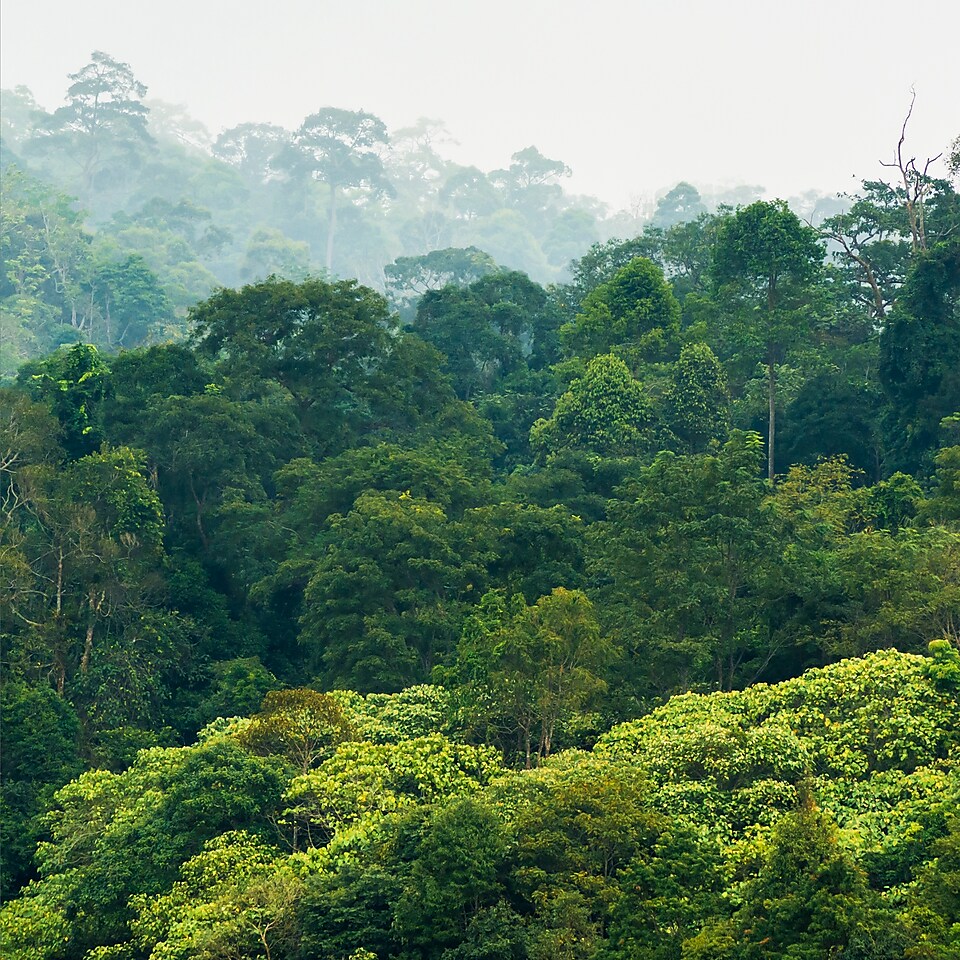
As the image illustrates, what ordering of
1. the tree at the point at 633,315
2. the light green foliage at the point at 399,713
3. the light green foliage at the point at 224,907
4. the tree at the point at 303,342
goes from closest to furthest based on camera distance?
the light green foliage at the point at 224,907 < the light green foliage at the point at 399,713 < the tree at the point at 303,342 < the tree at the point at 633,315

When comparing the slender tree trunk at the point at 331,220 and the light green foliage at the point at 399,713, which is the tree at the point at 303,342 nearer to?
the light green foliage at the point at 399,713

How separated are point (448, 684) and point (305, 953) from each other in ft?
22.7

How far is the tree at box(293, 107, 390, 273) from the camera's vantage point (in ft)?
318

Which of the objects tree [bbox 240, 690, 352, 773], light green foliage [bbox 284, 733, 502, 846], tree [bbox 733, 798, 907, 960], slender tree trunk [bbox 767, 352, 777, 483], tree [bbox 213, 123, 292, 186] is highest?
tree [bbox 213, 123, 292, 186]

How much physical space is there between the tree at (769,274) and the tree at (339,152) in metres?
65.6

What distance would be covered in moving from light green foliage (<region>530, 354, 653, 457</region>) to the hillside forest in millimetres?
90

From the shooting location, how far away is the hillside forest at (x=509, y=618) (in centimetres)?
1698

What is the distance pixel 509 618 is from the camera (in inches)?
918

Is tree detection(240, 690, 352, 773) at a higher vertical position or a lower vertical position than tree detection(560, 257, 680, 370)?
lower

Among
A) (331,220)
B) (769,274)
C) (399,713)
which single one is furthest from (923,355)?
(331,220)

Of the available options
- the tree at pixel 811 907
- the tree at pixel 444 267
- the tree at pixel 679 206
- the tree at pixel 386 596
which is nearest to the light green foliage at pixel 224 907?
the tree at pixel 811 907

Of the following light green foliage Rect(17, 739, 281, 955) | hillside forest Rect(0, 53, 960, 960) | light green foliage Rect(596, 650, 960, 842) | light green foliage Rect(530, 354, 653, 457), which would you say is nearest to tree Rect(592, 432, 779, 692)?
hillside forest Rect(0, 53, 960, 960)

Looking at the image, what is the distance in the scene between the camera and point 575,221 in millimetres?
106438

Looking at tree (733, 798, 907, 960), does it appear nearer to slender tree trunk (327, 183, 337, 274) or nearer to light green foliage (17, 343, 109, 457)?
light green foliage (17, 343, 109, 457)
